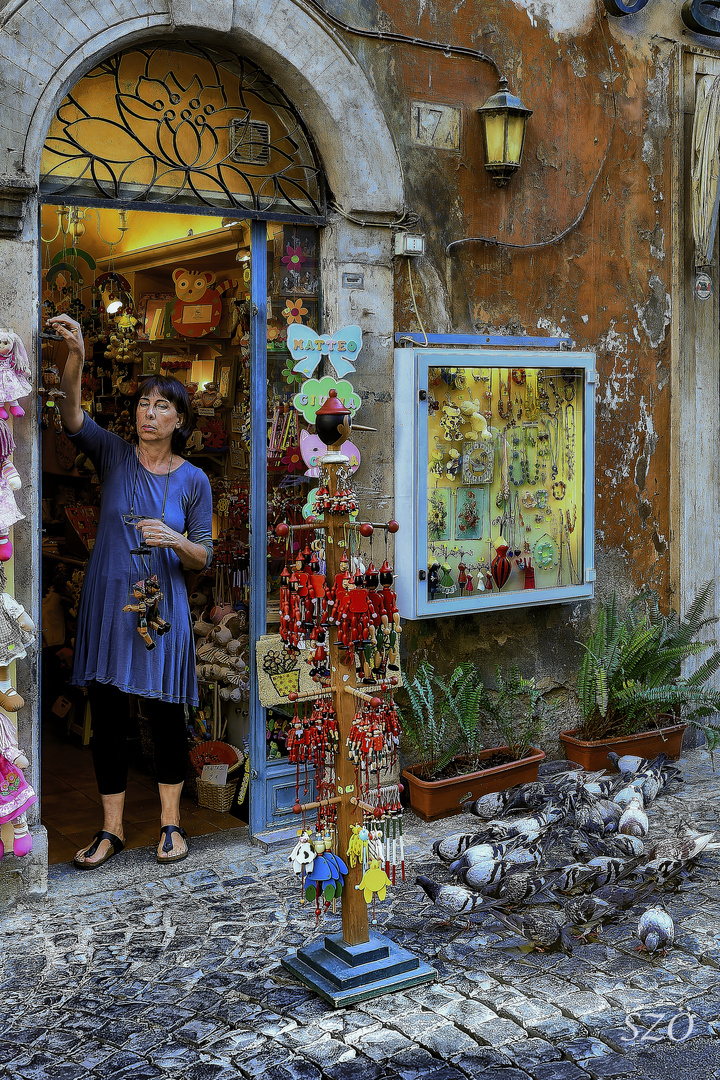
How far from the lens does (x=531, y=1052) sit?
3574 millimetres

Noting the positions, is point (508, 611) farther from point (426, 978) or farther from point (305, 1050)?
point (305, 1050)

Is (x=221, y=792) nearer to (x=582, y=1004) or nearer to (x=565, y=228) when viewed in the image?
(x=582, y=1004)

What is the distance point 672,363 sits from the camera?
7172 mm

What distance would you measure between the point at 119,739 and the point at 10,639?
105 cm

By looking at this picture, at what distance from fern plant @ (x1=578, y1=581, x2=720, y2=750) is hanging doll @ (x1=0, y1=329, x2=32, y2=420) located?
12.1 ft

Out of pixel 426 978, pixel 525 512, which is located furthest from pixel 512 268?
pixel 426 978

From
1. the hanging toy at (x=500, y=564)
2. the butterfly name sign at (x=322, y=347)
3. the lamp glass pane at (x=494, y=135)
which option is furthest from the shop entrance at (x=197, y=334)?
the hanging toy at (x=500, y=564)

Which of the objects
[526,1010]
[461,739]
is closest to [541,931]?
[526,1010]

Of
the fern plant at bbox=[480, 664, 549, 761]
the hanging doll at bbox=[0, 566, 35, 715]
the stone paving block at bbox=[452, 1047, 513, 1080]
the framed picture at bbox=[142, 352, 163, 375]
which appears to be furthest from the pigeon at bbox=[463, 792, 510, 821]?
the framed picture at bbox=[142, 352, 163, 375]

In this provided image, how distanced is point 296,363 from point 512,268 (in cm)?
162

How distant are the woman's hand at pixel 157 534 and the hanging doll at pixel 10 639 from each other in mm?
743

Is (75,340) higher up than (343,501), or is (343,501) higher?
(75,340)

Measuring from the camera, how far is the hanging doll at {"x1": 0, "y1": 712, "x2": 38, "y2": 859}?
4.46 meters

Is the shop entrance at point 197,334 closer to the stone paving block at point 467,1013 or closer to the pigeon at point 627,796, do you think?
the pigeon at point 627,796
